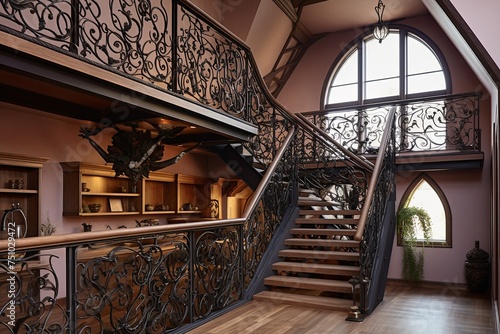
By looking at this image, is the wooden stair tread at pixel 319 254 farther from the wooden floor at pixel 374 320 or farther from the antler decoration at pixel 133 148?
the antler decoration at pixel 133 148

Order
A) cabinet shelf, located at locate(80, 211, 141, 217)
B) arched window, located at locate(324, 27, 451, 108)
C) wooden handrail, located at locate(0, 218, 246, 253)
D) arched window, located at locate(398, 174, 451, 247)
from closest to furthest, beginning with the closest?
wooden handrail, located at locate(0, 218, 246, 253) < cabinet shelf, located at locate(80, 211, 141, 217) < arched window, located at locate(398, 174, 451, 247) < arched window, located at locate(324, 27, 451, 108)

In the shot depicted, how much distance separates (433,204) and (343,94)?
328 centimetres

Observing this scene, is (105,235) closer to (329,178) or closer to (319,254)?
(319,254)

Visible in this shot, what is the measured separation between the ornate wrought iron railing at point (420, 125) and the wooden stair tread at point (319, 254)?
10.8ft

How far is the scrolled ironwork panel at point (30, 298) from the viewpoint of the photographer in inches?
102

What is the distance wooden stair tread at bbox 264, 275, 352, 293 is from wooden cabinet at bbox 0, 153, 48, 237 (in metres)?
3.30

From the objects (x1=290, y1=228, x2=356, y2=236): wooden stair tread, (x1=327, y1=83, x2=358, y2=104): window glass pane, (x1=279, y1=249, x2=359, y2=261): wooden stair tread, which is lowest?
(x1=279, y1=249, x2=359, y2=261): wooden stair tread

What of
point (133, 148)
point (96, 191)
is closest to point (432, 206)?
point (133, 148)

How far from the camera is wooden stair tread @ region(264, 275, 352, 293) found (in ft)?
15.8

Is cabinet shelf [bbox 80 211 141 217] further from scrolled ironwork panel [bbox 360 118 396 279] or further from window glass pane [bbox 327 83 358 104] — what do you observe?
window glass pane [bbox 327 83 358 104]

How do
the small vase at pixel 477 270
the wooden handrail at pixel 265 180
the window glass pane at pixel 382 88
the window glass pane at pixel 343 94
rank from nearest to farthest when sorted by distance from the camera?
the wooden handrail at pixel 265 180, the small vase at pixel 477 270, the window glass pane at pixel 382 88, the window glass pane at pixel 343 94

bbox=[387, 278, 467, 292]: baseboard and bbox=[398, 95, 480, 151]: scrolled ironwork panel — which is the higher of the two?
bbox=[398, 95, 480, 151]: scrolled ironwork panel

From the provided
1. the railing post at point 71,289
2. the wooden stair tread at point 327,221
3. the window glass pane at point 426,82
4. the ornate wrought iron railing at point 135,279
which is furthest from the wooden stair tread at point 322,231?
the window glass pane at point 426,82

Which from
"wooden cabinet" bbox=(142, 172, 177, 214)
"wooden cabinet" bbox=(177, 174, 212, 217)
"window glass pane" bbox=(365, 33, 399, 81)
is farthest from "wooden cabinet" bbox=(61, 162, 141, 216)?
"window glass pane" bbox=(365, 33, 399, 81)
